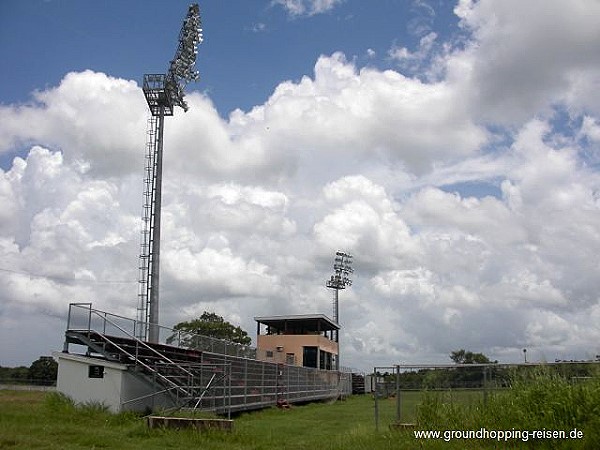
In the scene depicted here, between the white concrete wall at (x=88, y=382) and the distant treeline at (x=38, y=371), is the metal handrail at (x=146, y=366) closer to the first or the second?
the white concrete wall at (x=88, y=382)

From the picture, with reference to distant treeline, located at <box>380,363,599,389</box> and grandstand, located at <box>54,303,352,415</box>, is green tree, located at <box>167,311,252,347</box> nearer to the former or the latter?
grandstand, located at <box>54,303,352,415</box>

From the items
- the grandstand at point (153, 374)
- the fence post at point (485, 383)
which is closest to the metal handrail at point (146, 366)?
the grandstand at point (153, 374)

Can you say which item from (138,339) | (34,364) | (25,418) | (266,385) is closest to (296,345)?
(266,385)

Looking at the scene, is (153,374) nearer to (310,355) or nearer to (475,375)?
(475,375)

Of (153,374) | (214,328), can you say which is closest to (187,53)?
(153,374)

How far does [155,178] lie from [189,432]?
76.3 feet

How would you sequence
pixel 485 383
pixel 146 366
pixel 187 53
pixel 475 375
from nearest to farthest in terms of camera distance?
pixel 485 383, pixel 475 375, pixel 146 366, pixel 187 53

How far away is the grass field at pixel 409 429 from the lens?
11.8 metres

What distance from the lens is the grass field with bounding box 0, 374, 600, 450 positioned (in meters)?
11.8

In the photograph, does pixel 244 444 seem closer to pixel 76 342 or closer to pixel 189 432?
pixel 189 432

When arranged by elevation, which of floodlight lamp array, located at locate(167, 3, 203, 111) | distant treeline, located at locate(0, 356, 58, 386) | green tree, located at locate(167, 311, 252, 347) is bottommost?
distant treeline, located at locate(0, 356, 58, 386)

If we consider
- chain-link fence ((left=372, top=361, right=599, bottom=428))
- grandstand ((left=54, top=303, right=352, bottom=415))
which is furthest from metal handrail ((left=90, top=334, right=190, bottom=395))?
chain-link fence ((left=372, top=361, right=599, bottom=428))

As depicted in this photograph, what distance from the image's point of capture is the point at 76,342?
77.2ft

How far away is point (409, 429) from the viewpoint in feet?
48.3
